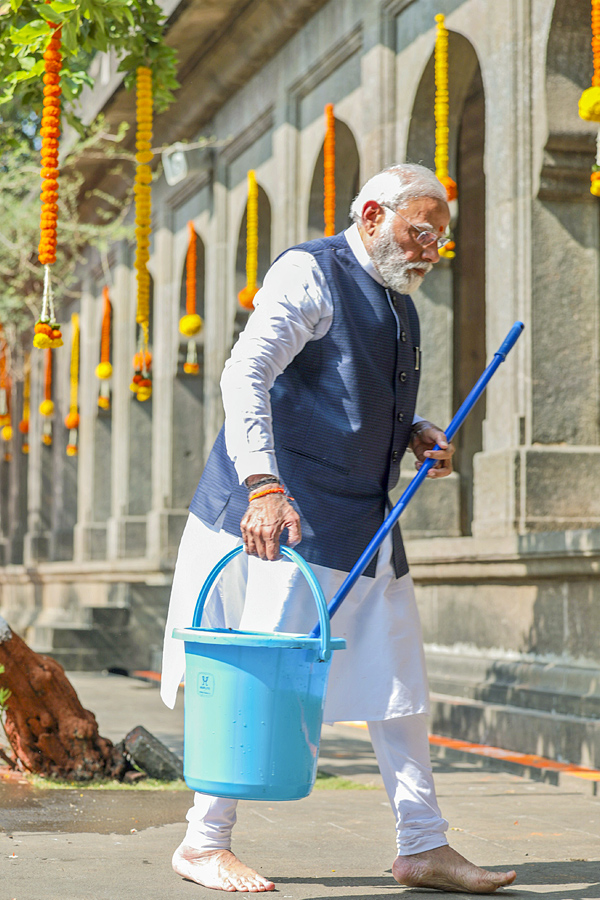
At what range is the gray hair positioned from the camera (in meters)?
3.77

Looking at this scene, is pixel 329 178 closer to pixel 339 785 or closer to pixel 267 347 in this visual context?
pixel 339 785

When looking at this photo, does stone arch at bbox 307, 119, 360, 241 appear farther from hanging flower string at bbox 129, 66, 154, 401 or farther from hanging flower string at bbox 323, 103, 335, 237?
hanging flower string at bbox 129, 66, 154, 401

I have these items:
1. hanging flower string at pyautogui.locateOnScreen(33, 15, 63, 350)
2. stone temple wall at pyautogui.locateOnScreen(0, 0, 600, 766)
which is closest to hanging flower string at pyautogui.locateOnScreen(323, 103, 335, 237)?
stone temple wall at pyautogui.locateOnScreen(0, 0, 600, 766)

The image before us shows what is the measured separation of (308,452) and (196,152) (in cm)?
1144

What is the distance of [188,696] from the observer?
11.0ft

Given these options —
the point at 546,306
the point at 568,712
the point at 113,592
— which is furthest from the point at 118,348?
the point at 568,712

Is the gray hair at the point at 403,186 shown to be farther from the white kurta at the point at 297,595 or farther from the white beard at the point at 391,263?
the white kurta at the point at 297,595

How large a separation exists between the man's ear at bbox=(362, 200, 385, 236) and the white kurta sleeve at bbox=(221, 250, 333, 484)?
0.70 feet

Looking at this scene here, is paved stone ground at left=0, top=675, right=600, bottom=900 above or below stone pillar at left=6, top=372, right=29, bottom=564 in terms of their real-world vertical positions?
below

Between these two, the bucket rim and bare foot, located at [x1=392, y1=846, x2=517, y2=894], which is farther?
bare foot, located at [x1=392, y1=846, x2=517, y2=894]

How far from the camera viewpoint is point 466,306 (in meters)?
16.5

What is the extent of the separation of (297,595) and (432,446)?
695mm

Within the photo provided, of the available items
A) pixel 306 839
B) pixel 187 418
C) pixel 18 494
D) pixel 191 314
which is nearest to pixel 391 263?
pixel 306 839

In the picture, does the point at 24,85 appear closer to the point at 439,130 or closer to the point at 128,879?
the point at 439,130
